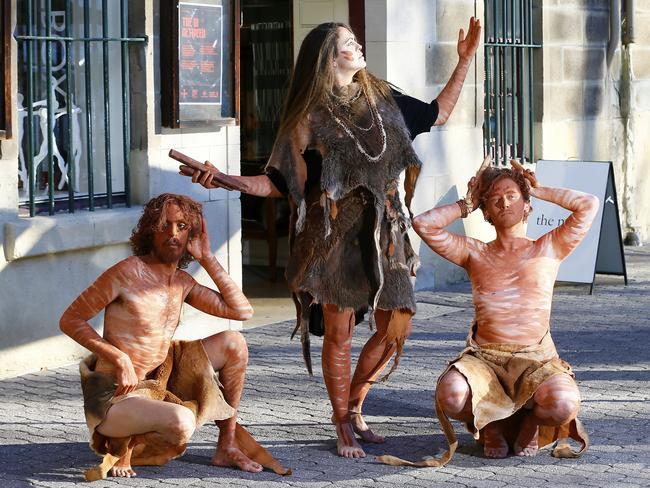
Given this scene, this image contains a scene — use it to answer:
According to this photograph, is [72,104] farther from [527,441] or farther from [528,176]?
[527,441]

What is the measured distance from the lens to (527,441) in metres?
6.18

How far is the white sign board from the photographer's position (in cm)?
1131

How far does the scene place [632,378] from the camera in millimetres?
7961

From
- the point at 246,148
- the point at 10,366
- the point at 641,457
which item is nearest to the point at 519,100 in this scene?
the point at 246,148

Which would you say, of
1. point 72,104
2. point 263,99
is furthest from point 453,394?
point 263,99

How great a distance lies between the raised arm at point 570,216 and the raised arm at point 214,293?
54.0 inches

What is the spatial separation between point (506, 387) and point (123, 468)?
162cm

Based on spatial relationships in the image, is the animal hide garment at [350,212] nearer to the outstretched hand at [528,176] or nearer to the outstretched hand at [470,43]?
the outstretched hand at [528,176]

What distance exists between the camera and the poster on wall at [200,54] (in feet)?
29.3

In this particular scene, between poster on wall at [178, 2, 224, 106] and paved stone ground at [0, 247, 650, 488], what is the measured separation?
1588 millimetres

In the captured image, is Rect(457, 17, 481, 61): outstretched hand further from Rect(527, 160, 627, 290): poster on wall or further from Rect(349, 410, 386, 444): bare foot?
Rect(527, 160, 627, 290): poster on wall

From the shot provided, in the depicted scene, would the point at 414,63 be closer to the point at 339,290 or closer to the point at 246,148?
the point at 246,148

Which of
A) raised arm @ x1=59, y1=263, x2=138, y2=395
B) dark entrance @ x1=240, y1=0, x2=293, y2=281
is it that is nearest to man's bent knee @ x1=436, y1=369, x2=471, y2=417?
raised arm @ x1=59, y1=263, x2=138, y2=395

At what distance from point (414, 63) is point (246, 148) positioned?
6.35 feet
